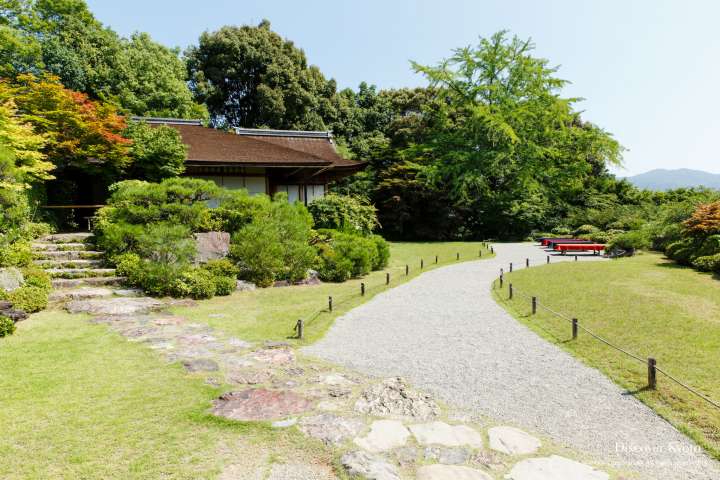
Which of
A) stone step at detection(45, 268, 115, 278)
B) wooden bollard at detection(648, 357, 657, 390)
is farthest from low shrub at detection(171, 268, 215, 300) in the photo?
wooden bollard at detection(648, 357, 657, 390)

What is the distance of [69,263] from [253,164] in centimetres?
786

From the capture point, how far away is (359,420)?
15.7 feet

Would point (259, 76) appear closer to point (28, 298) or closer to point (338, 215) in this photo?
point (338, 215)

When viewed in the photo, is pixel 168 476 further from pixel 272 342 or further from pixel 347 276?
pixel 347 276

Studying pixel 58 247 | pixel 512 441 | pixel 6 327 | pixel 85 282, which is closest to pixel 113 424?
pixel 512 441

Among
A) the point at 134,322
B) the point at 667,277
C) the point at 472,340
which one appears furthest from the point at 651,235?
the point at 134,322

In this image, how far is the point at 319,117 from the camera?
3978cm

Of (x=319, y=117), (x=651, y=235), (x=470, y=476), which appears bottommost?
(x=470, y=476)

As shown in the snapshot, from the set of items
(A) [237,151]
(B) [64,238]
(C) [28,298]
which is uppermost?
(A) [237,151]

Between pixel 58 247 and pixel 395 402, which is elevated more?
pixel 58 247

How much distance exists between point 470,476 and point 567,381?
9.48 feet

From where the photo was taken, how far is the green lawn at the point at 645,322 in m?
5.22

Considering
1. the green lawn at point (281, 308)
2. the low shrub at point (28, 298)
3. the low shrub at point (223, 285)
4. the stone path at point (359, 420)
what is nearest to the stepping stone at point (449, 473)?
the stone path at point (359, 420)

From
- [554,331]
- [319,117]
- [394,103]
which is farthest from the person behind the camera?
[394,103]
